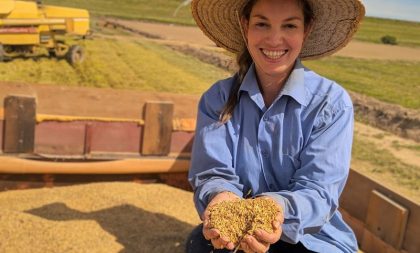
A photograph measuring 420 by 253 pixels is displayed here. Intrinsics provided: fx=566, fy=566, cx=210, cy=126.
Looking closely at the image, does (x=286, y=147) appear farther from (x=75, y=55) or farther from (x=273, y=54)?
(x=75, y=55)

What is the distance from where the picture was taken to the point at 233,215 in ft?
4.97

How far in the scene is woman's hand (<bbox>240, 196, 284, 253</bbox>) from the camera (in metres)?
1.48

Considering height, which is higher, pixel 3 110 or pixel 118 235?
pixel 3 110

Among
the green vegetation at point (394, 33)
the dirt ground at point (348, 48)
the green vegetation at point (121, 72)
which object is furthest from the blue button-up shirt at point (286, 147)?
the green vegetation at point (394, 33)

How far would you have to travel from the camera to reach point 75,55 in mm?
10320

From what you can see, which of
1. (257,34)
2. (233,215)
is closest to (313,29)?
(257,34)

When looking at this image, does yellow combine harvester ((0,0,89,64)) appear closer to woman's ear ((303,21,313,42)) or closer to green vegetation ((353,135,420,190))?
green vegetation ((353,135,420,190))

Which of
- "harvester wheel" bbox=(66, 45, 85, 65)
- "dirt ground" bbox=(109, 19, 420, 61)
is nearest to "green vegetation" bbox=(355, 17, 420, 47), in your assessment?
"dirt ground" bbox=(109, 19, 420, 61)

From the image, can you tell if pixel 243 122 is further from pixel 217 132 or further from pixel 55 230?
pixel 55 230

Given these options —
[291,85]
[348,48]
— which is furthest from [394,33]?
[291,85]

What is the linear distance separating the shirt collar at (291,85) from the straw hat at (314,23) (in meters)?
0.20

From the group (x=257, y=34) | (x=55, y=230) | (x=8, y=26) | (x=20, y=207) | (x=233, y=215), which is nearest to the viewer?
(x=233, y=215)

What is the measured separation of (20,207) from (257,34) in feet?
6.55

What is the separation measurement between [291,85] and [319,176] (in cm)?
31
